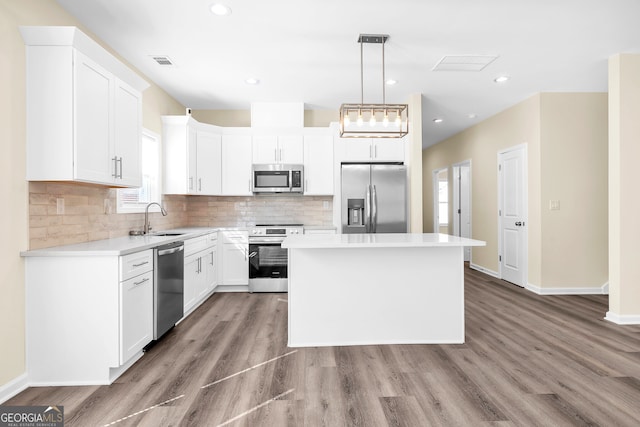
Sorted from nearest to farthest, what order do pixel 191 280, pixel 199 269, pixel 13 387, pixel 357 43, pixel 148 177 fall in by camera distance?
pixel 13 387
pixel 357 43
pixel 191 280
pixel 199 269
pixel 148 177

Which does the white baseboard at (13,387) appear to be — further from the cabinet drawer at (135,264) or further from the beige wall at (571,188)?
the beige wall at (571,188)

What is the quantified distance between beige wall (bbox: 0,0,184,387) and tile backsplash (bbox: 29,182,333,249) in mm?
121

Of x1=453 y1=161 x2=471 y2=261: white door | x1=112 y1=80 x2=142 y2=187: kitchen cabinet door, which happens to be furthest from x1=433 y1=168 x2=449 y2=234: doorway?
x1=112 y1=80 x2=142 y2=187: kitchen cabinet door

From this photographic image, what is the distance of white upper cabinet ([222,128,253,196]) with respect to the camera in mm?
5125

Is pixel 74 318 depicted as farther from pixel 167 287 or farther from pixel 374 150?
pixel 374 150

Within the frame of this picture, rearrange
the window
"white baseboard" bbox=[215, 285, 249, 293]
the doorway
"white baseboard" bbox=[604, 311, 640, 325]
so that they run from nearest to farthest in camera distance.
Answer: "white baseboard" bbox=[604, 311, 640, 325], the window, "white baseboard" bbox=[215, 285, 249, 293], the doorway

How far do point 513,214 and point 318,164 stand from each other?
10.2 ft

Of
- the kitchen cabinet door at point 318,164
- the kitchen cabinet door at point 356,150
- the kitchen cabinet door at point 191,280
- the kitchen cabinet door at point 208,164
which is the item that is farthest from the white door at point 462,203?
the kitchen cabinet door at point 191,280

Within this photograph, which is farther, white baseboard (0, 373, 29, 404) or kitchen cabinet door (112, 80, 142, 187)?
kitchen cabinet door (112, 80, 142, 187)

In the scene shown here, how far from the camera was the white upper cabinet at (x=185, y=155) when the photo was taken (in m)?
4.61

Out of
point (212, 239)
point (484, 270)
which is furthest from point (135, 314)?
point (484, 270)

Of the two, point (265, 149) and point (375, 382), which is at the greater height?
point (265, 149)

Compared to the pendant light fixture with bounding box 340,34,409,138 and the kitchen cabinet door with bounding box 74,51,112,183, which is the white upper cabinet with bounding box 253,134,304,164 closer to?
the pendant light fixture with bounding box 340,34,409,138

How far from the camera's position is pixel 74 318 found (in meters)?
2.31
